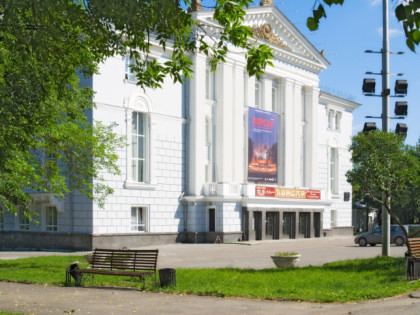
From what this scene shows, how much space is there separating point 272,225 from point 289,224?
2366mm

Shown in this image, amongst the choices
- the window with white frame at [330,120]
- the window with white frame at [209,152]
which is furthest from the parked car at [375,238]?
the window with white frame at [330,120]

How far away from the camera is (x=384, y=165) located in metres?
22.2

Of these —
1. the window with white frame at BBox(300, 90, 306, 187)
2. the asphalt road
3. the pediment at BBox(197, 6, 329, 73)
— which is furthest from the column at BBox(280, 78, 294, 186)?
the asphalt road

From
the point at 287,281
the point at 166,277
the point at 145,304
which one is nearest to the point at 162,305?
the point at 145,304

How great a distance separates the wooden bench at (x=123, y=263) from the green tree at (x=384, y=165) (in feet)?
28.9

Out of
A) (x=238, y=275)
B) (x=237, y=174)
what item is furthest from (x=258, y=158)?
(x=238, y=275)

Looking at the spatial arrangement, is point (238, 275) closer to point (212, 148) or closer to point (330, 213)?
point (212, 148)

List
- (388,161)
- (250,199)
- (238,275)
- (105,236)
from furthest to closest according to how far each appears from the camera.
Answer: (250,199) < (105,236) < (388,161) < (238,275)

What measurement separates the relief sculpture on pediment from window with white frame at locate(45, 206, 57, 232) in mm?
19229

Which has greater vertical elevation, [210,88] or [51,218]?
[210,88]

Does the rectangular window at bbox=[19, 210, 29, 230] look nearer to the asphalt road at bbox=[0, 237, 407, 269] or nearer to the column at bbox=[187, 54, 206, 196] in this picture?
the asphalt road at bbox=[0, 237, 407, 269]

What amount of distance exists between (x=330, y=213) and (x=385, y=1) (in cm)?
3551

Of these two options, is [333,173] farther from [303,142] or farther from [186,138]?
[186,138]

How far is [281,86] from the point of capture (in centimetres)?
4978
